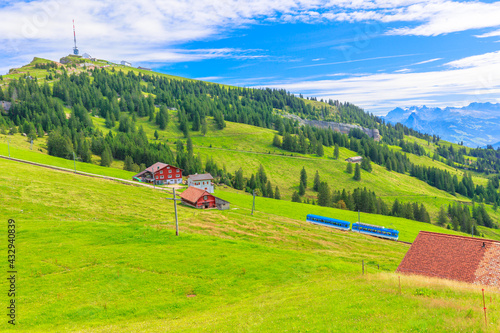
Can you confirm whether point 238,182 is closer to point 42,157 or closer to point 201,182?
point 201,182

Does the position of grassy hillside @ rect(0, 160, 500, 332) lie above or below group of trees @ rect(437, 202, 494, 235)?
above

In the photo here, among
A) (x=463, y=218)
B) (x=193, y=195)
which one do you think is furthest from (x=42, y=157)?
(x=463, y=218)

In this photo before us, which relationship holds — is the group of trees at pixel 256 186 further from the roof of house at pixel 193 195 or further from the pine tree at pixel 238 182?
the roof of house at pixel 193 195

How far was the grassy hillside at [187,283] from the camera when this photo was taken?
62.3 feet

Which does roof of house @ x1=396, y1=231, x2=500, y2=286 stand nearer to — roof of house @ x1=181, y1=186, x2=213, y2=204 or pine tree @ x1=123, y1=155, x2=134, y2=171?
roof of house @ x1=181, y1=186, x2=213, y2=204

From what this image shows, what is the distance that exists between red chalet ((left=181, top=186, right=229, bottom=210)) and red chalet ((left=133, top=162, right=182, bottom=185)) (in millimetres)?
31728

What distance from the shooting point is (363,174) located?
7717 inches

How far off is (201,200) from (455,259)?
66215mm

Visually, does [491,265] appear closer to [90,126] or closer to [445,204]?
[445,204]

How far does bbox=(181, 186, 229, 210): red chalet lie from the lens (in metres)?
86.0

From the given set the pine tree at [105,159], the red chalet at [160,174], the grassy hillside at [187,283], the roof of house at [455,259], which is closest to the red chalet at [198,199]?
the grassy hillside at [187,283]

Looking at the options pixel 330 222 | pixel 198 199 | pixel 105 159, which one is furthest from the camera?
pixel 105 159

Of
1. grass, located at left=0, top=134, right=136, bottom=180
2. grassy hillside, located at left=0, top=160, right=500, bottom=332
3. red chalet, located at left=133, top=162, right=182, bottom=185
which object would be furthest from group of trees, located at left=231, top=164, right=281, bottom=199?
grassy hillside, located at left=0, top=160, right=500, bottom=332

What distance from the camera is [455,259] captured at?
33344 mm
